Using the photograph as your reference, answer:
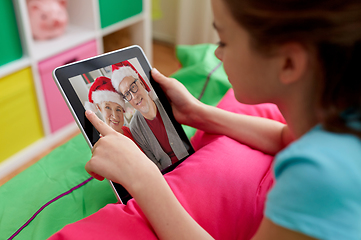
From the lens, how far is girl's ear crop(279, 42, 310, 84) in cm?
40

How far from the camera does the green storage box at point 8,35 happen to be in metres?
1.18

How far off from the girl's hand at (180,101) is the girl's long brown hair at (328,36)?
0.36m

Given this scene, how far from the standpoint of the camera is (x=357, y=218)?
A: 1.19ft

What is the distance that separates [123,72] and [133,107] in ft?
0.27

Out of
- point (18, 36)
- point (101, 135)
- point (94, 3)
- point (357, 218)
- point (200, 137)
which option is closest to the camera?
point (357, 218)

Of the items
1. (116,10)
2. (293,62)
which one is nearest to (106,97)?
(293,62)

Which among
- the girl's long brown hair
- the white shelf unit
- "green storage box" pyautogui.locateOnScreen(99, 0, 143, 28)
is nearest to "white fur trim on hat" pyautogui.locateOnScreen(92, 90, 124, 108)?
the girl's long brown hair

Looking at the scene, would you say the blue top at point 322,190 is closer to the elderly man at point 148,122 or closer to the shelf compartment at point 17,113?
the elderly man at point 148,122

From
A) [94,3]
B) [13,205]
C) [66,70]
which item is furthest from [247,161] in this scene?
[94,3]

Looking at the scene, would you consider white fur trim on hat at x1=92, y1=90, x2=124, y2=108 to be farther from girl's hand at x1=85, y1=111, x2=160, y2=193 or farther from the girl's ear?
the girl's ear

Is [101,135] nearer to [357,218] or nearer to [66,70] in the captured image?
[66,70]

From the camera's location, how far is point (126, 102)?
27.4 inches

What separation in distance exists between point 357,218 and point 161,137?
1.45 ft

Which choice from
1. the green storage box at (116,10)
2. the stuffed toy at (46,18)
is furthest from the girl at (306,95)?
the green storage box at (116,10)
